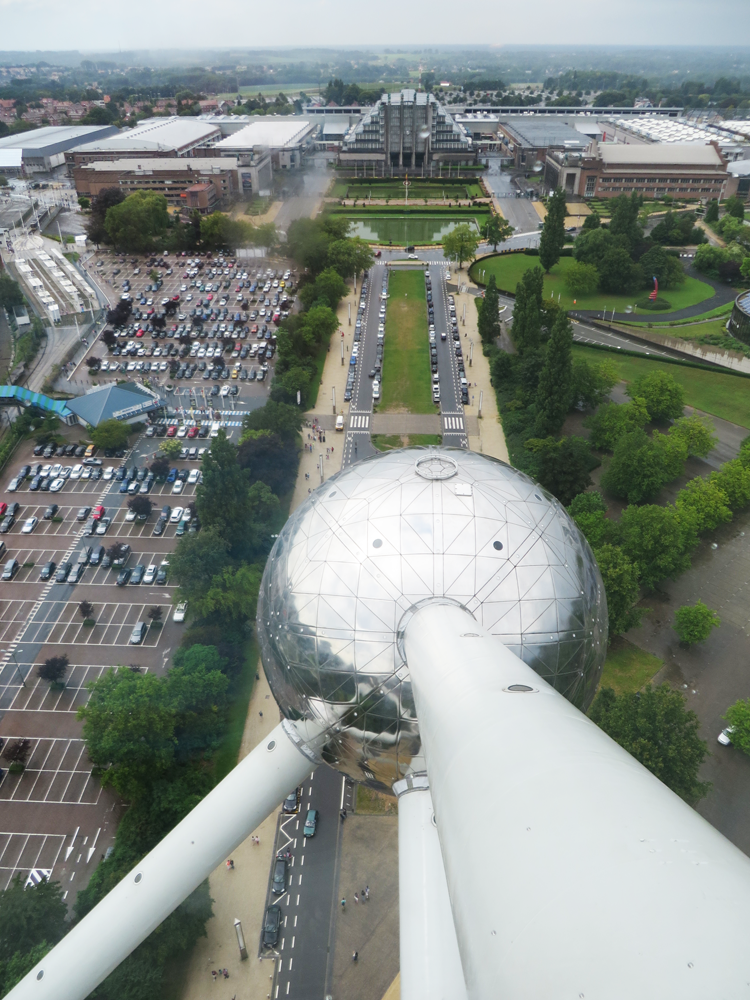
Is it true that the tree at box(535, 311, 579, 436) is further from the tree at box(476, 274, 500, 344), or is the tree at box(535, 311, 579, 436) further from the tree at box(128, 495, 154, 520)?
the tree at box(128, 495, 154, 520)

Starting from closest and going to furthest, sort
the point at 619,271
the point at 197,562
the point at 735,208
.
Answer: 1. the point at 197,562
2. the point at 619,271
3. the point at 735,208

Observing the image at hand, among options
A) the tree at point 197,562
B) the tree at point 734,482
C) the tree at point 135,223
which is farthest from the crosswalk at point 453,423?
the tree at point 135,223

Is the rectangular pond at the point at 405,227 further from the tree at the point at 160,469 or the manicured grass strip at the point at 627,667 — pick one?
the manicured grass strip at the point at 627,667

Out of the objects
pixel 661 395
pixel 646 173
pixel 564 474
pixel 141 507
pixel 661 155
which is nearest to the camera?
pixel 564 474

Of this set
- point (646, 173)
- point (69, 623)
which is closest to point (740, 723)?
point (69, 623)

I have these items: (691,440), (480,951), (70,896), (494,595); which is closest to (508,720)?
(480,951)

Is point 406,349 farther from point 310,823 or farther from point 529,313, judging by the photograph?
point 310,823

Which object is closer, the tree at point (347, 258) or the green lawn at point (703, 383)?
the green lawn at point (703, 383)
